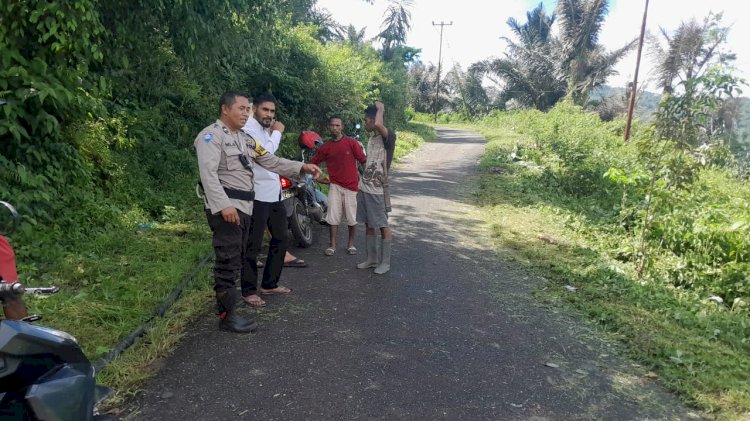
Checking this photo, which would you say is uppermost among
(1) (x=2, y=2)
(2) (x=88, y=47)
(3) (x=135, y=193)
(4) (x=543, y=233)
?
(1) (x=2, y=2)

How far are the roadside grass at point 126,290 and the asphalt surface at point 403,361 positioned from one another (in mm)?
173

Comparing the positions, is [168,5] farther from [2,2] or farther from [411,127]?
[411,127]

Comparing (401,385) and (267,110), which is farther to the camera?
(267,110)

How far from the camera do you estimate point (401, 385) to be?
321 cm

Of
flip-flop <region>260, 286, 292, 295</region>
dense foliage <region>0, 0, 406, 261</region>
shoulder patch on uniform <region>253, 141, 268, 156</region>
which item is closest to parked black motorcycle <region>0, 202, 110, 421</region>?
shoulder patch on uniform <region>253, 141, 268, 156</region>

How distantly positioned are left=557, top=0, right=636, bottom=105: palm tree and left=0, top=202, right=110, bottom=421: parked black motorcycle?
32505 mm

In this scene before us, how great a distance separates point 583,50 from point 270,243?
104ft

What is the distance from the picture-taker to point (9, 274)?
1.91 m

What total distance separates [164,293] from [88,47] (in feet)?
8.18

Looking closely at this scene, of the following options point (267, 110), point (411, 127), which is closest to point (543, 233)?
point (267, 110)

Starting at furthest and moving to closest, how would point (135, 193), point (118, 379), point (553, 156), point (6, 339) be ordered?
point (553, 156)
point (135, 193)
point (118, 379)
point (6, 339)

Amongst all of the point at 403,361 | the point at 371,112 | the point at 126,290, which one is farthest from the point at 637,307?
the point at 126,290

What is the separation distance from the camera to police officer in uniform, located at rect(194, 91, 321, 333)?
11.7ft

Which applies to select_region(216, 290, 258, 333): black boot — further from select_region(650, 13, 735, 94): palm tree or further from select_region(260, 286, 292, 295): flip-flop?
select_region(650, 13, 735, 94): palm tree
